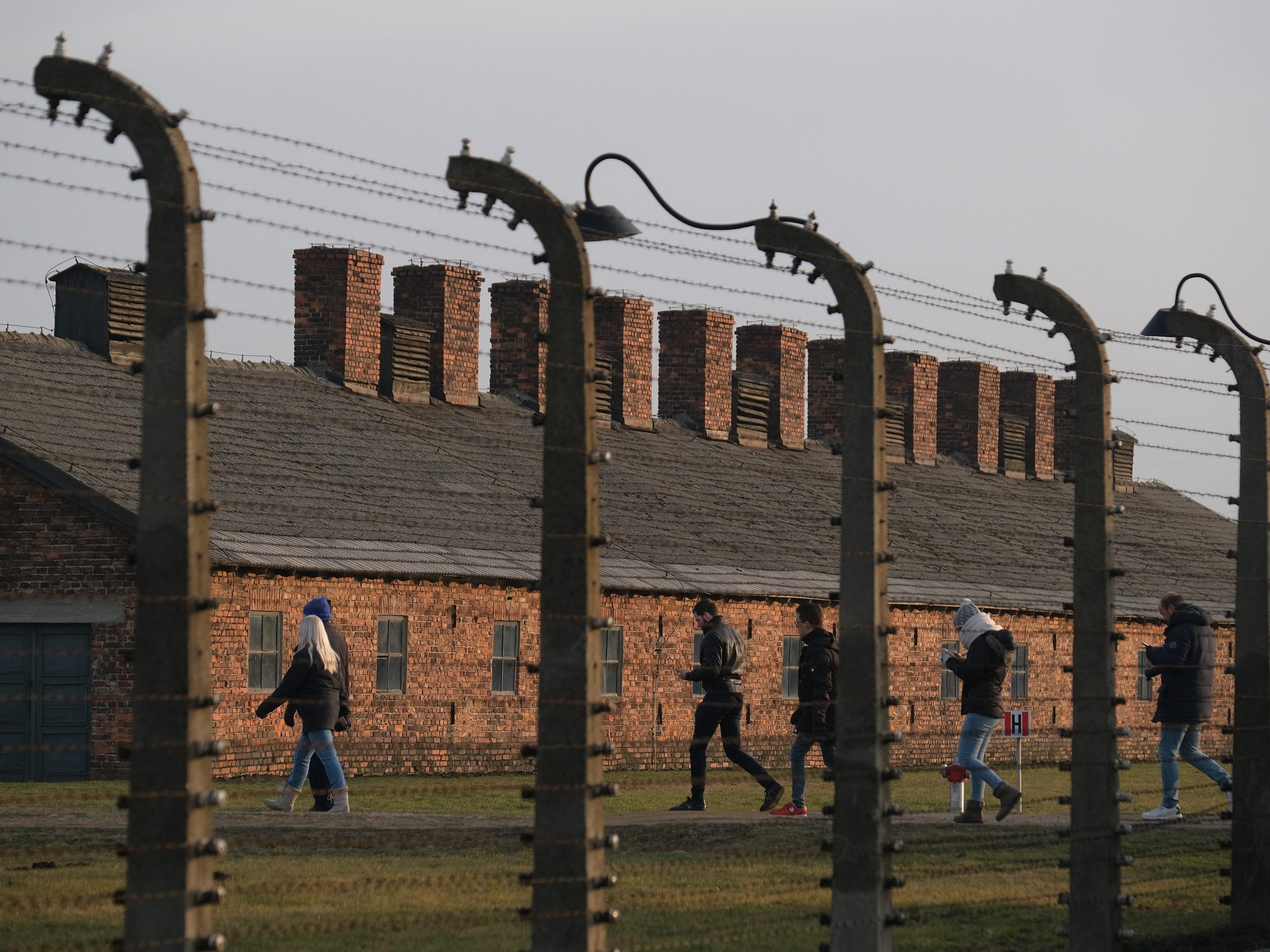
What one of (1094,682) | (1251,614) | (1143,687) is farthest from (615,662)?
(1094,682)

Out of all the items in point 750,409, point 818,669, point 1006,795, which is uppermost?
point 750,409

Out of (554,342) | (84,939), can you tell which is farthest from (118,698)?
(554,342)

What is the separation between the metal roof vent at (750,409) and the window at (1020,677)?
7183 millimetres

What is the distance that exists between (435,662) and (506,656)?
1.35 m

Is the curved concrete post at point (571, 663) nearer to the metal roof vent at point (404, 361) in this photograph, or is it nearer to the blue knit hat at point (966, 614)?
the blue knit hat at point (966, 614)

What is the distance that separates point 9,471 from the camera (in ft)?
73.3

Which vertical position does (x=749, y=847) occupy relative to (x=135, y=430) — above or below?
below

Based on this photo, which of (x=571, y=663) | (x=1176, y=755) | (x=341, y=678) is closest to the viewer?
(x=571, y=663)

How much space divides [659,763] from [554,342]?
19754 millimetres

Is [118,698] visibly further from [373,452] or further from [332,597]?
[373,452]

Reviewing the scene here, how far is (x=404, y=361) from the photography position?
108 ft

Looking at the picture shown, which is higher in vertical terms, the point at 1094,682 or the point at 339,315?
the point at 339,315

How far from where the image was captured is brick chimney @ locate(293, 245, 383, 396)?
3241 centimetres

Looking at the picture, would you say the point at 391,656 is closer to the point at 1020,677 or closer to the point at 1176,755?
the point at 1176,755
